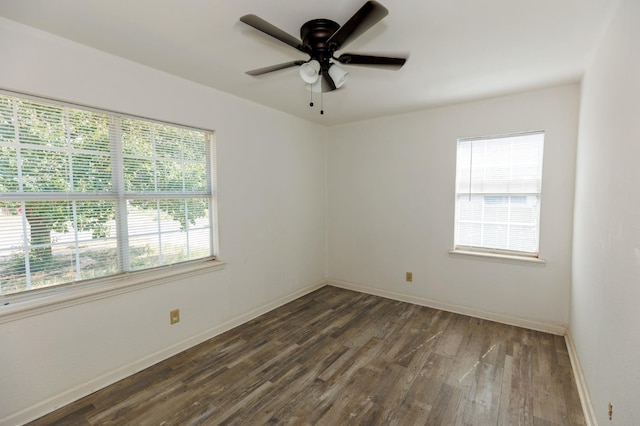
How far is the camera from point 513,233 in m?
3.03

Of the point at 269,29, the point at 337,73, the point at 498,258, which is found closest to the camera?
the point at 269,29

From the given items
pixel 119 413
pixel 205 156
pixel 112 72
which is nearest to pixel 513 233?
pixel 205 156

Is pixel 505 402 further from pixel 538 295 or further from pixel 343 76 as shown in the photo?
pixel 343 76

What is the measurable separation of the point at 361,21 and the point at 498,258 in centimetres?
279

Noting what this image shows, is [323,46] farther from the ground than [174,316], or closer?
A: farther from the ground

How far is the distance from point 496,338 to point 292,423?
6.94 feet

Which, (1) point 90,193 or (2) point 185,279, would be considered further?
(2) point 185,279

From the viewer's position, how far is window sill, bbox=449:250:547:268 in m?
2.84

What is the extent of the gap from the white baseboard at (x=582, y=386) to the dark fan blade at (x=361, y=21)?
2.50 metres

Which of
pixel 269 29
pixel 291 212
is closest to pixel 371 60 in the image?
Result: pixel 269 29

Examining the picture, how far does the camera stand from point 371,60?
5.60ft

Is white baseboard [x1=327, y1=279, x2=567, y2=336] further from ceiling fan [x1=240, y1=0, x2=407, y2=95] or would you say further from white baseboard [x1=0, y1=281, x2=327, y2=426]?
ceiling fan [x1=240, y1=0, x2=407, y2=95]

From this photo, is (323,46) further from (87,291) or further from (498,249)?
(498,249)

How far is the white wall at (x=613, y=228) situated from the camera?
1227 mm
